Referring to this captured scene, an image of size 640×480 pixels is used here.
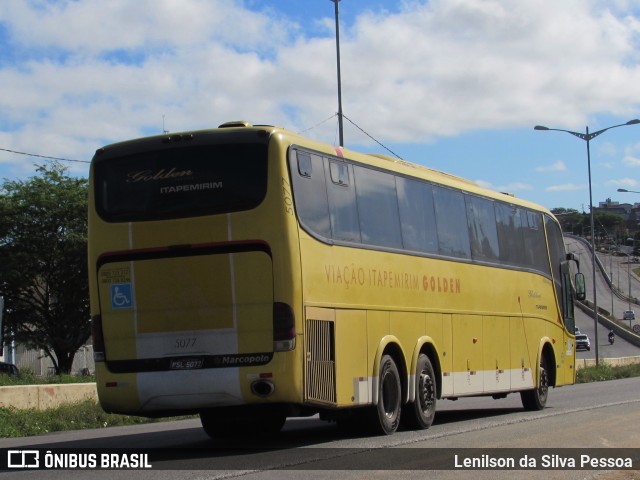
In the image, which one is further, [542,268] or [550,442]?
[542,268]

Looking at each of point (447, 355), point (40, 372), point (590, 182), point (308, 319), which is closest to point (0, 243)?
point (40, 372)

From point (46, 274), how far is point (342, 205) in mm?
31239

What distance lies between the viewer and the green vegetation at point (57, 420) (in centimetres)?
1925

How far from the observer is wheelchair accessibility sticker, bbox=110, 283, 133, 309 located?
41.5ft

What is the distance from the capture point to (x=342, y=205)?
1369 cm

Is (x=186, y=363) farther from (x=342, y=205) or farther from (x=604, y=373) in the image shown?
(x=604, y=373)

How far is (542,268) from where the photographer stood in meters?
21.4

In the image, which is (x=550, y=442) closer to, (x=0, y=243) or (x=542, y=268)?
(x=542, y=268)

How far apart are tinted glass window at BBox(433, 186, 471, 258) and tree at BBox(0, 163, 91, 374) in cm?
2734

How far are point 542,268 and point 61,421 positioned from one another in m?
9.78

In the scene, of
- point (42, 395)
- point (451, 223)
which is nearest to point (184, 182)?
point (451, 223)

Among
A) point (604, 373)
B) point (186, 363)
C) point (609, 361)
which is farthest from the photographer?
point (609, 361)

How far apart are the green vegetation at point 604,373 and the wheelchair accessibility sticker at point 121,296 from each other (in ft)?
95.9

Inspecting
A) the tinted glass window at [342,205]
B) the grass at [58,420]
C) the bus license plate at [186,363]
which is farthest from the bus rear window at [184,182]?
the grass at [58,420]
